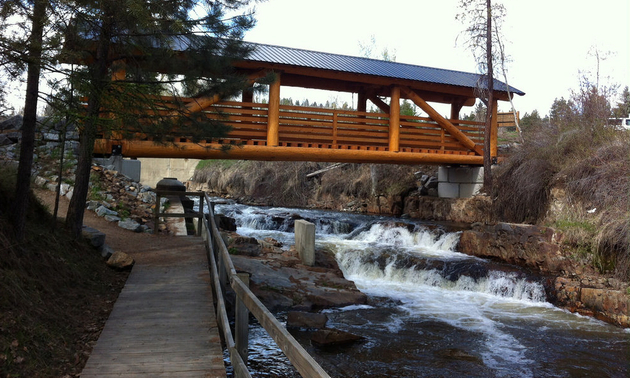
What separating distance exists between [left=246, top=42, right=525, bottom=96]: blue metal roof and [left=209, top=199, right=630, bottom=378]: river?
519 centimetres

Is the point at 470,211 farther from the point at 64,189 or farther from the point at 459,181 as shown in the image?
the point at 64,189

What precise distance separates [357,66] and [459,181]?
6232mm

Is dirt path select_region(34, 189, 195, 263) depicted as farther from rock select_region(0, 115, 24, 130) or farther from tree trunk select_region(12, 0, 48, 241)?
rock select_region(0, 115, 24, 130)

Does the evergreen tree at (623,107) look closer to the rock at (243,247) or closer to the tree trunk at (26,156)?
the rock at (243,247)

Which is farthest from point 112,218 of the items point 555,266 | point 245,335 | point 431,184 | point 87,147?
point 431,184

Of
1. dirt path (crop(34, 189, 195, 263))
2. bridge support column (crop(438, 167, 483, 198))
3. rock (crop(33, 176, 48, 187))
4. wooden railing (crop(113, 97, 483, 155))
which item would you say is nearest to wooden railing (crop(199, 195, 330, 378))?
dirt path (crop(34, 189, 195, 263))

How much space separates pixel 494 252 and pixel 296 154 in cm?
578

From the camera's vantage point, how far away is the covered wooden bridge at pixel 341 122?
12.8m

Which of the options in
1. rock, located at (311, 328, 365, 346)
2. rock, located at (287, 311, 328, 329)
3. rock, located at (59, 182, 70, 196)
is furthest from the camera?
rock, located at (59, 182, 70, 196)

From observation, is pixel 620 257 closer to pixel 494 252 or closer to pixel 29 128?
pixel 494 252

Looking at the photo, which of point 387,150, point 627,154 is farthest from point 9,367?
point 387,150

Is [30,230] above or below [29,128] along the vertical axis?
below

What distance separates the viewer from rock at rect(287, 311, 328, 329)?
21.6 ft

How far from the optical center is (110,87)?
18.9 ft
